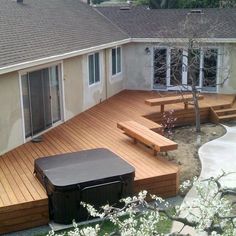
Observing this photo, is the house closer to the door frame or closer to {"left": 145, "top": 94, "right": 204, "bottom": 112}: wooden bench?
the door frame

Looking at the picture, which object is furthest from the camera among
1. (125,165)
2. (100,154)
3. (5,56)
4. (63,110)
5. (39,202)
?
(63,110)

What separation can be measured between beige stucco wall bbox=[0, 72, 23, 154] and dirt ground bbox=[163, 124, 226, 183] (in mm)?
3839

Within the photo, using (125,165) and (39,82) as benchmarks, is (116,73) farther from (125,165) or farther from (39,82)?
(125,165)

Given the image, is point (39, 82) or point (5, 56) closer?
point (5, 56)

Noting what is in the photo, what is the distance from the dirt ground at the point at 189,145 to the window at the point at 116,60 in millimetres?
4046

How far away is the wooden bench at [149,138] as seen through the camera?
954cm

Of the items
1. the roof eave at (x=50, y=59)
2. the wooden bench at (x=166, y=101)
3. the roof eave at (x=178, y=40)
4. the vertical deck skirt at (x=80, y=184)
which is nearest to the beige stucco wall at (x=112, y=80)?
the roof eave at (x=50, y=59)

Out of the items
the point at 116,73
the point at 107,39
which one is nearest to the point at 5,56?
the point at 107,39

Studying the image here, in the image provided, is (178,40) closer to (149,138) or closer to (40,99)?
(40,99)

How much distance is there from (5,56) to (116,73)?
24.3 ft

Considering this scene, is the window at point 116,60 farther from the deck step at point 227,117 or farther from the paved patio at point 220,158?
the paved patio at point 220,158

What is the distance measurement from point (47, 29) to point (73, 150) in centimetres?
494

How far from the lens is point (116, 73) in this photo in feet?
55.7

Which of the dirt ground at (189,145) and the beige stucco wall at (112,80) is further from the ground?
the beige stucco wall at (112,80)
